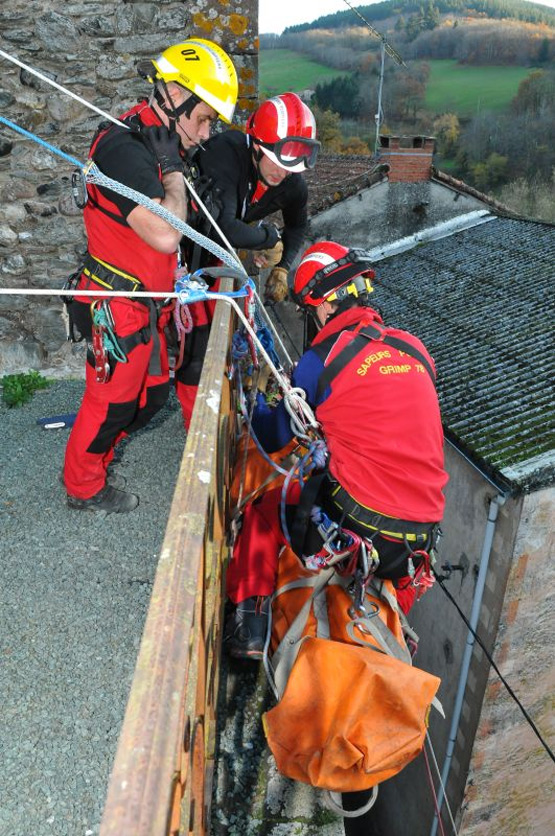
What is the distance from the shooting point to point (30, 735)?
256cm

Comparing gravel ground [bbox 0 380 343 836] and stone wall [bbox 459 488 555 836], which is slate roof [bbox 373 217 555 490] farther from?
gravel ground [bbox 0 380 343 836]

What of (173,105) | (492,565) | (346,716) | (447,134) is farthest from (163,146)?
(447,134)

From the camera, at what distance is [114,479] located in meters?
4.17

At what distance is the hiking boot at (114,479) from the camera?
413 cm

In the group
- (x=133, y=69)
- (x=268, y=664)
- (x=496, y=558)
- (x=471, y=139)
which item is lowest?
(x=471, y=139)

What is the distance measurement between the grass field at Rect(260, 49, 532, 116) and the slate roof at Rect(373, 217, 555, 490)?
2460 inches

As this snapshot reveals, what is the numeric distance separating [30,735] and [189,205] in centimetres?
277

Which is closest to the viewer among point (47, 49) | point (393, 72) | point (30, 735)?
point (30, 735)

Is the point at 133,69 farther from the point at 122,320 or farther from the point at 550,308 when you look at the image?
the point at 550,308

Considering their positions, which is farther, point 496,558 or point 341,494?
point 496,558

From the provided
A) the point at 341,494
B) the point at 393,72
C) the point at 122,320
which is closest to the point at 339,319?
the point at 341,494

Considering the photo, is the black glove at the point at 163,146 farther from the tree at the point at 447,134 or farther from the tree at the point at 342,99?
the tree at the point at 342,99

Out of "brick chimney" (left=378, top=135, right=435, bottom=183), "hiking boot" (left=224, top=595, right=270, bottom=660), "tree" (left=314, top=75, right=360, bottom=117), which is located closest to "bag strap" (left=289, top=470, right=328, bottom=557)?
"hiking boot" (left=224, top=595, right=270, bottom=660)

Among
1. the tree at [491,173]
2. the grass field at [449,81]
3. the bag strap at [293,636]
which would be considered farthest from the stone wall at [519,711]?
the grass field at [449,81]
